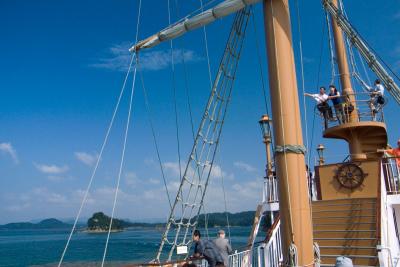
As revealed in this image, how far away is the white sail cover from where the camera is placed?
24.5ft

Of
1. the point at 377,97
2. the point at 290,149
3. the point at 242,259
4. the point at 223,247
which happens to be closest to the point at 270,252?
the point at 242,259

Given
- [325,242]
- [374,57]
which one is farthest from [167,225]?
[374,57]

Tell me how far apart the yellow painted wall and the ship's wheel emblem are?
0.31ft

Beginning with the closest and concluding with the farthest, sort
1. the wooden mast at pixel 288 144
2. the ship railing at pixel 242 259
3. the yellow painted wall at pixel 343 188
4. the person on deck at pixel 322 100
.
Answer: the wooden mast at pixel 288 144
the ship railing at pixel 242 259
the yellow painted wall at pixel 343 188
the person on deck at pixel 322 100

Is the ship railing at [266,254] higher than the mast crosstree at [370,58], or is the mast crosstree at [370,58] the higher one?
the mast crosstree at [370,58]

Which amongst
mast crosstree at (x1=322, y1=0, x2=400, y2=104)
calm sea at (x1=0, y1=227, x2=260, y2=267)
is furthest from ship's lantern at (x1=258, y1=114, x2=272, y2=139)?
calm sea at (x1=0, y1=227, x2=260, y2=267)

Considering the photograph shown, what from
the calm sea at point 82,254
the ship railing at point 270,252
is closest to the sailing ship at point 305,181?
the ship railing at point 270,252

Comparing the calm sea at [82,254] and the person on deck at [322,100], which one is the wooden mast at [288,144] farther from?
the calm sea at [82,254]

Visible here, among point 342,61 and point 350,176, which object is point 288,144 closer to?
point 350,176

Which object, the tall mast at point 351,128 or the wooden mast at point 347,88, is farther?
the wooden mast at point 347,88

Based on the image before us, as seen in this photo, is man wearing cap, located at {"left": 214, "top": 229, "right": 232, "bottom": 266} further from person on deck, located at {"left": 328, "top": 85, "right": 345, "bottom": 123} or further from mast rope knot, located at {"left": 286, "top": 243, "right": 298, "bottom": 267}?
person on deck, located at {"left": 328, "top": 85, "right": 345, "bottom": 123}

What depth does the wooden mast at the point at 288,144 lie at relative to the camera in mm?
5688

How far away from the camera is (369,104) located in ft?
43.7

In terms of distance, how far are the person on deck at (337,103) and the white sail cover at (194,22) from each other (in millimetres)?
6968
